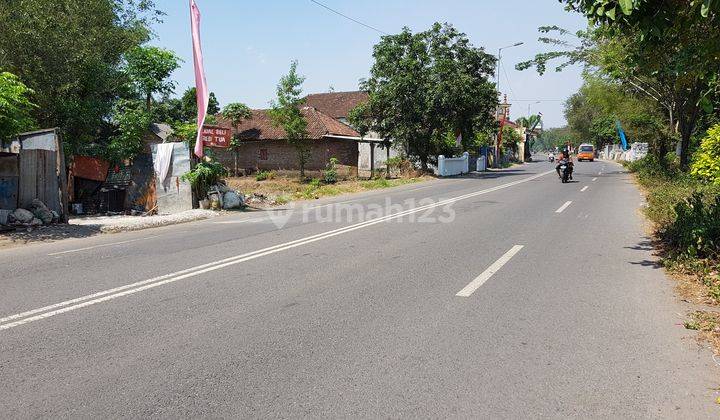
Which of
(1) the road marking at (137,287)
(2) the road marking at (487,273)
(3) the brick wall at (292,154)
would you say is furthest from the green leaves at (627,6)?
(3) the brick wall at (292,154)

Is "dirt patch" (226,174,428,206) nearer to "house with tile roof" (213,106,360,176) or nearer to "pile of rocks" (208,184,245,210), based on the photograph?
"pile of rocks" (208,184,245,210)

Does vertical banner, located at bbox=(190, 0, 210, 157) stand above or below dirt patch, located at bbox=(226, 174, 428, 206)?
above

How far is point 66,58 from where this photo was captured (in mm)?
15969

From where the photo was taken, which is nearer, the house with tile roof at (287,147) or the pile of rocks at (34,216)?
the pile of rocks at (34,216)

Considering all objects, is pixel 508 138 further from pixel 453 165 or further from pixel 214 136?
pixel 214 136

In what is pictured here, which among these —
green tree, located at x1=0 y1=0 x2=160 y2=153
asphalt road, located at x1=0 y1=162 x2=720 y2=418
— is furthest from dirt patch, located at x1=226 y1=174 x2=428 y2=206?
asphalt road, located at x1=0 y1=162 x2=720 y2=418

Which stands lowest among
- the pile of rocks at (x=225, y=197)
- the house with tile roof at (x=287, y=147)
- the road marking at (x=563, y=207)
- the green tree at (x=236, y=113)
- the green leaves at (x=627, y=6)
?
the road marking at (x=563, y=207)

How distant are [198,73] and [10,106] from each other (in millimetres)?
6343

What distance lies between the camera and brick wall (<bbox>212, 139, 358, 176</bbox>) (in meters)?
39.4

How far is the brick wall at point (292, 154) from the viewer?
1550 inches

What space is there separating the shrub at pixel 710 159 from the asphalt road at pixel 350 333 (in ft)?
30.6

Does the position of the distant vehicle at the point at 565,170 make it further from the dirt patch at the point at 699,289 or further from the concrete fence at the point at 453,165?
the dirt patch at the point at 699,289

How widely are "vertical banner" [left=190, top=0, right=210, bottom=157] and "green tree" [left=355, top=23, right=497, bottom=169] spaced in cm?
1811

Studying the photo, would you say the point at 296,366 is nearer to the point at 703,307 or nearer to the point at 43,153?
the point at 703,307
